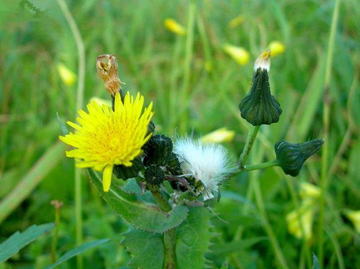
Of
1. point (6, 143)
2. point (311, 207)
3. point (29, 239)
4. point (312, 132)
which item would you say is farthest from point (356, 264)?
point (6, 143)

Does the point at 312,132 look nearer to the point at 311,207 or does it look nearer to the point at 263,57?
the point at 311,207

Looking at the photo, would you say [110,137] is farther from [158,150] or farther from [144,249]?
[144,249]

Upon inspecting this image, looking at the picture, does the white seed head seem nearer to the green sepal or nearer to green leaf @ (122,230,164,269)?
the green sepal

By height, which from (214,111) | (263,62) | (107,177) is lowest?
(107,177)

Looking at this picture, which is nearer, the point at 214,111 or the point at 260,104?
the point at 260,104

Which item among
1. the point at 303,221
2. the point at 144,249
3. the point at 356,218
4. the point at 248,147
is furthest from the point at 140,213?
the point at 356,218

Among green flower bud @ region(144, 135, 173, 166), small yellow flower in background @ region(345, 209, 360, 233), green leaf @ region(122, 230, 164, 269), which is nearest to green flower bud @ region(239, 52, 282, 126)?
green flower bud @ region(144, 135, 173, 166)
